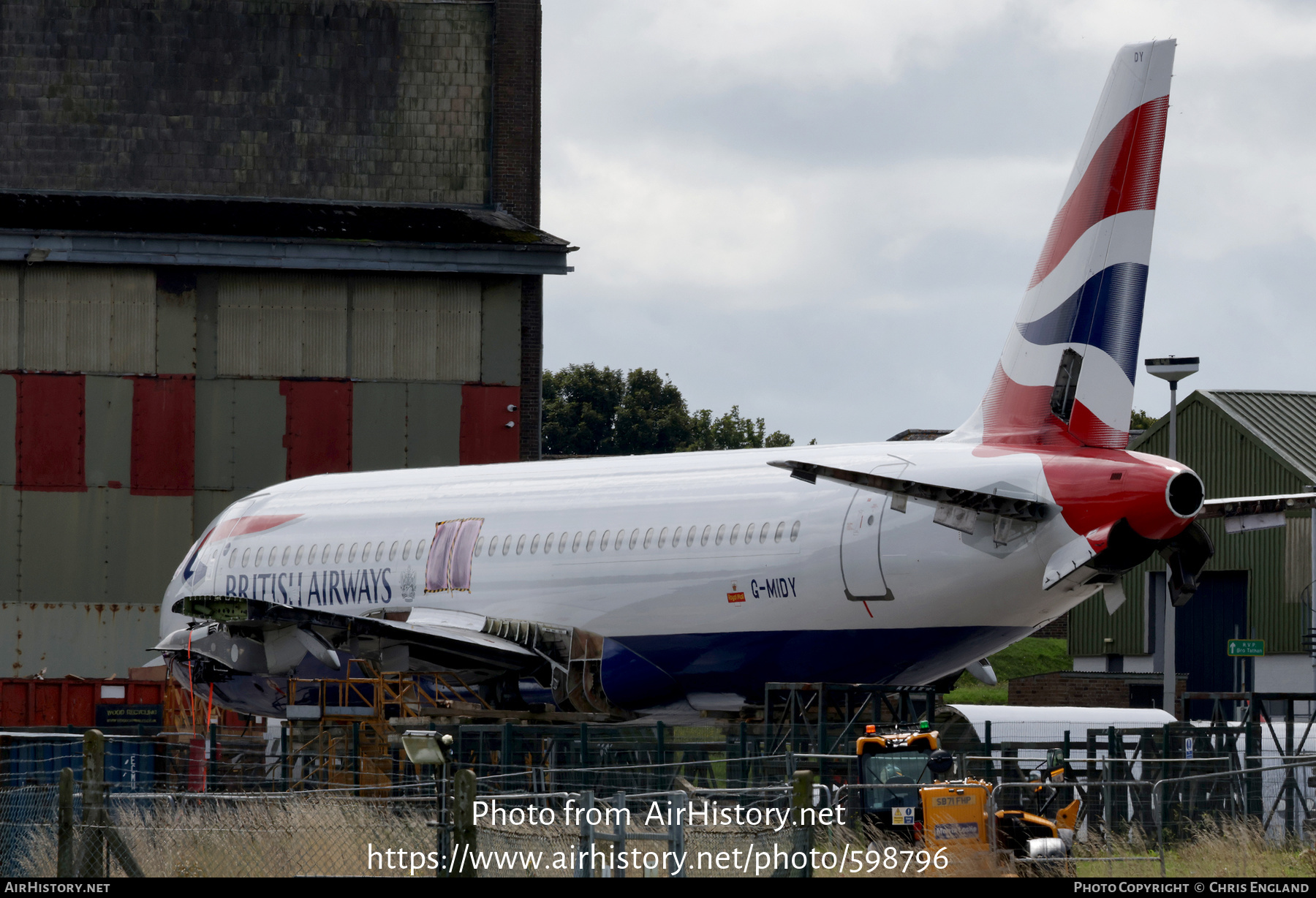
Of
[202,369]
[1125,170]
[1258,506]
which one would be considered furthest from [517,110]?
[1258,506]

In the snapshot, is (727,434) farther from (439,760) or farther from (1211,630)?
(439,760)

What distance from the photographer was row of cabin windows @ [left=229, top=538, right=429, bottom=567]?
79.9 ft

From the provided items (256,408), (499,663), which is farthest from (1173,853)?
(256,408)

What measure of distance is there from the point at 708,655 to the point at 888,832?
278 inches

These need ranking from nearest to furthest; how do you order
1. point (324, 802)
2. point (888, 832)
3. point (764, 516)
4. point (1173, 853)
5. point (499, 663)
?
point (888, 832) < point (1173, 853) < point (324, 802) < point (764, 516) < point (499, 663)

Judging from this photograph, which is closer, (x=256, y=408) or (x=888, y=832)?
(x=888, y=832)

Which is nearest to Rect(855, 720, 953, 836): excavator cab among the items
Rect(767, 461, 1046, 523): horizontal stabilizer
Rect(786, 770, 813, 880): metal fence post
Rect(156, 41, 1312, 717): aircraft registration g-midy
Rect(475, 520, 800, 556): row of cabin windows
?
Rect(767, 461, 1046, 523): horizontal stabilizer

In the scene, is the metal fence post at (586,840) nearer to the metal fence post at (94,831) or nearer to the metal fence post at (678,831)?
the metal fence post at (678,831)

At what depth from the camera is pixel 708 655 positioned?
2064 cm

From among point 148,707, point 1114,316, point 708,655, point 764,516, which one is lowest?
point 148,707

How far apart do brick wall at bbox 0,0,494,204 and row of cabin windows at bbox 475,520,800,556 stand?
1855 centimetres

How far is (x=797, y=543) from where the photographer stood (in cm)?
1941

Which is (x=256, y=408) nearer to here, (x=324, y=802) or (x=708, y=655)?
(x=708, y=655)

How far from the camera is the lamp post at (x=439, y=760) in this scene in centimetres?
942
